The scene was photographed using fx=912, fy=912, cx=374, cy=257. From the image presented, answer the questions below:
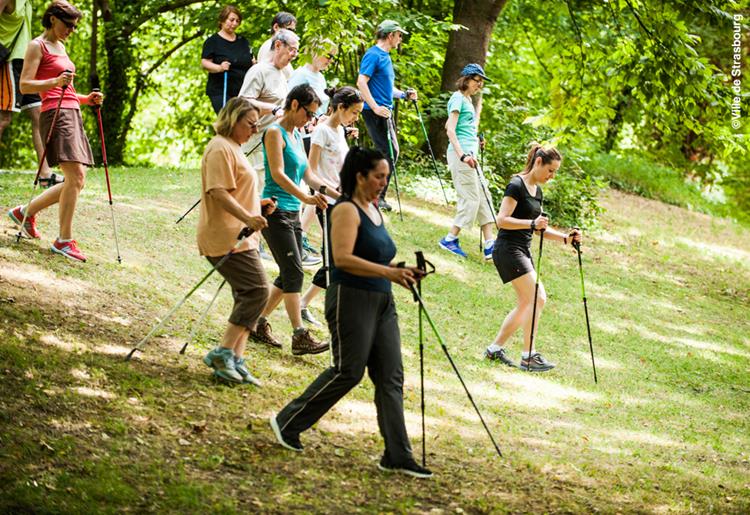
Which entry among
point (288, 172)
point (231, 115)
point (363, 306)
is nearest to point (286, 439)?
point (363, 306)

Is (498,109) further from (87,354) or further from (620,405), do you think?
(87,354)

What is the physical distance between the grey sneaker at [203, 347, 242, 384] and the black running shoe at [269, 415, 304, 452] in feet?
2.96

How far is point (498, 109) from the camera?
699 inches

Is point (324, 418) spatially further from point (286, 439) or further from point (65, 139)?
point (65, 139)

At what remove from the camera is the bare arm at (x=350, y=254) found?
16.1 feet

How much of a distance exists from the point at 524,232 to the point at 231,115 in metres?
3.31

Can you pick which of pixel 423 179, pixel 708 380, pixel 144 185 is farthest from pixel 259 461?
pixel 423 179

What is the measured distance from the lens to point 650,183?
22.7 meters

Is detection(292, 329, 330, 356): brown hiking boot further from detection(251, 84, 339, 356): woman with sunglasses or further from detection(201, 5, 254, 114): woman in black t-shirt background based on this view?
detection(201, 5, 254, 114): woman in black t-shirt background

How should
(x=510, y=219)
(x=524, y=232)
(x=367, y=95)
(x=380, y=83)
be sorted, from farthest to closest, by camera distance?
(x=380, y=83) < (x=367, y=95) < (x=524, y=232) < (x=510, y=219)

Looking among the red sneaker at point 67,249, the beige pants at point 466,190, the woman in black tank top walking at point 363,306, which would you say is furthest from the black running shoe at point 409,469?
the beige pants at point 466,190

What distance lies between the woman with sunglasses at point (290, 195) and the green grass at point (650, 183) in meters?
16.1

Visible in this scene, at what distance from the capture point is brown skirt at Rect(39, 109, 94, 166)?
780cm

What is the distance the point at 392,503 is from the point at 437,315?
485cm
